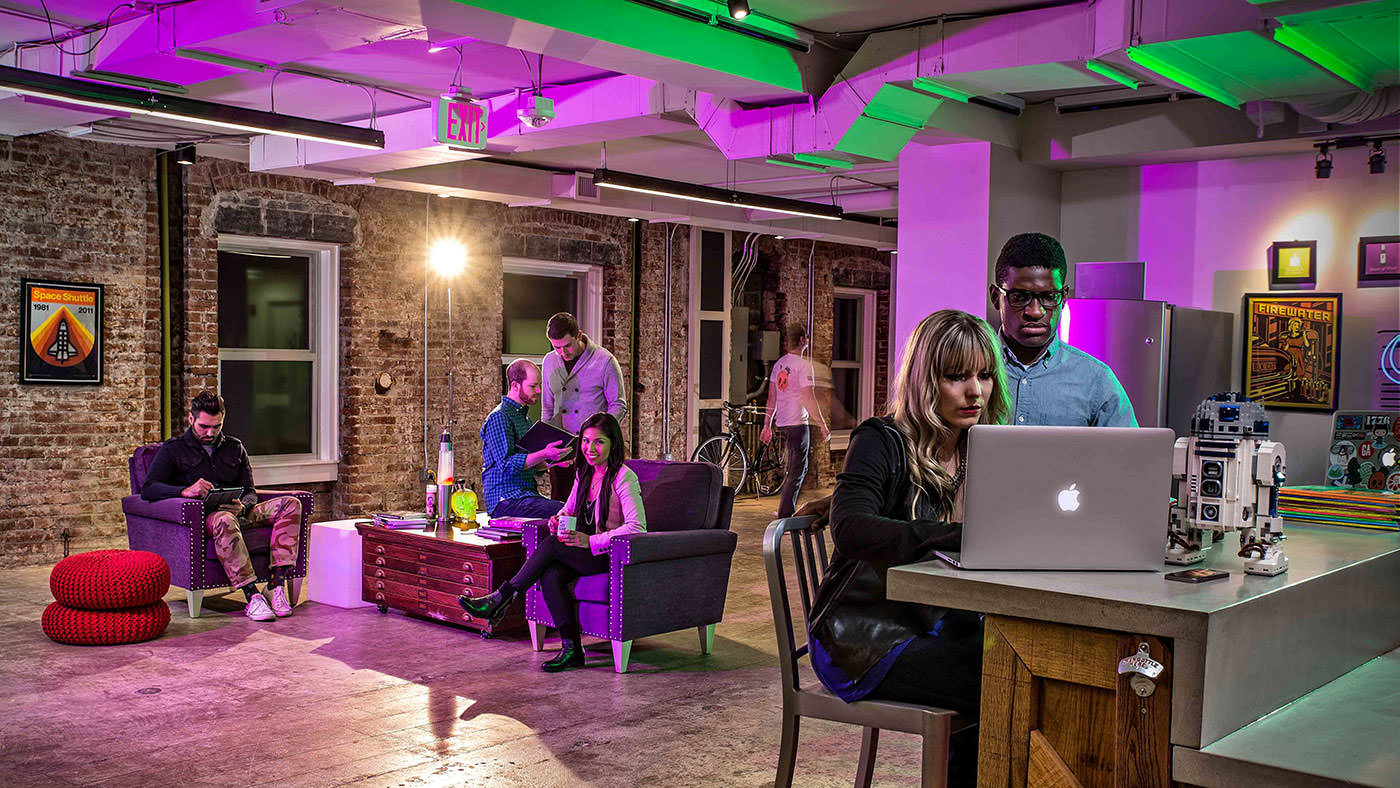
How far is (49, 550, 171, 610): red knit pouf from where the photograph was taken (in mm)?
6293

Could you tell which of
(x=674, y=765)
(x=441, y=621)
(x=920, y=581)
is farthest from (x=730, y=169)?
(x=920, y=581)

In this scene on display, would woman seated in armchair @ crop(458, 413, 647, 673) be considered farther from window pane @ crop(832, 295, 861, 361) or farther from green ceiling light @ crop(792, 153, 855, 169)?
window pane @ crop(832, 295, 861, 361)

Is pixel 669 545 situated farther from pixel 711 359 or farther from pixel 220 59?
pixel 711 359

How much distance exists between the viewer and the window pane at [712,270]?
43.4 feet

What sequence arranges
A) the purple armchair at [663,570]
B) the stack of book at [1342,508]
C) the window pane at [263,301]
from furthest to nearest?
the window pane at [263,301], the purple armchair at [663,570], the stack of book at [1342,508]

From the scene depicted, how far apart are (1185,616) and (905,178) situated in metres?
5.37

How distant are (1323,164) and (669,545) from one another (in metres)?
3.65

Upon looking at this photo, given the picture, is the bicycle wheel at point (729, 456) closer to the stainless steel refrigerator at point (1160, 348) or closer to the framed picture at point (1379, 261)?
the stainless steel refrigerator at point (1160, 348)

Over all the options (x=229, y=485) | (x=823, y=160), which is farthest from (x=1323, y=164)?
(x=229, y=485)

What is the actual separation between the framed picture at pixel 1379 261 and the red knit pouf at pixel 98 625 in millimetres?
6388

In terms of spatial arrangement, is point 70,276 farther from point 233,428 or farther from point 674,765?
point 674,765

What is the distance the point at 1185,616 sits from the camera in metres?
2.14

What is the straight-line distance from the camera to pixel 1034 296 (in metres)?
3.36

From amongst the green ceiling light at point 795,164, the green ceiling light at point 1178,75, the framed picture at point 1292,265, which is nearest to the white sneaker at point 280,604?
the green ceiling light at point 795,164
